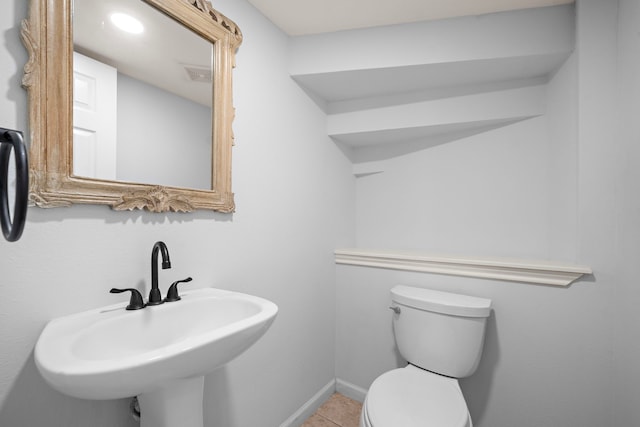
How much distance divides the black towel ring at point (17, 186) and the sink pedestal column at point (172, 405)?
0.54m

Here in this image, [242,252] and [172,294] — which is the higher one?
[242,252]

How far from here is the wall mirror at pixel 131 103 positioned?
2.50 feet

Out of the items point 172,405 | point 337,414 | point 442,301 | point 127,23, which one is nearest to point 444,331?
point 442,301

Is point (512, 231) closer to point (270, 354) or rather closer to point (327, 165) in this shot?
point (327, 165)

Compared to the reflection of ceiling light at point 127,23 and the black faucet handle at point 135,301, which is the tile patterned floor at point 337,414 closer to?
the black faucet handle at point 135,301

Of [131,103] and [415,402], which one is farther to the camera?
[415,402]

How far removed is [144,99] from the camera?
3.30 feet

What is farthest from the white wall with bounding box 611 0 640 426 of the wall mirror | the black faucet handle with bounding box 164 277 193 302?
the black faucet handle with bounding box 164 277 193 302

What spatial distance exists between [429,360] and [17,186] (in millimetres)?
1603

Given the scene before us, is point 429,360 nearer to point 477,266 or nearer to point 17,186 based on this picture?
point 477,266

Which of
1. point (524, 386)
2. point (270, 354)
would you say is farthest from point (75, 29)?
point (524, 386)

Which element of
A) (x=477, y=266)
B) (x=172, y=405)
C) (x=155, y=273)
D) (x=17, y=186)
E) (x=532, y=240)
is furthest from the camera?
(x=532, y=240)

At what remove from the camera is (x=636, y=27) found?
1.11 meters

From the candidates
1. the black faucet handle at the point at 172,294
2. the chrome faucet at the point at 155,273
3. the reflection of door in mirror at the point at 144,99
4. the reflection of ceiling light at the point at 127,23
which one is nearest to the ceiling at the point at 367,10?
the reflection of door in mirror at the point at 144,99
